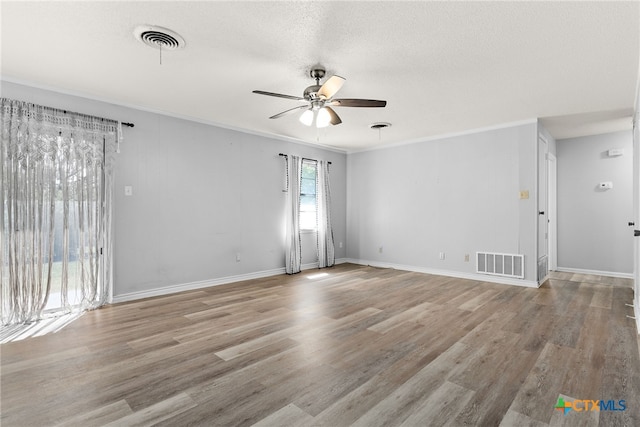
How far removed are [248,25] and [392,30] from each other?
3.57 feet

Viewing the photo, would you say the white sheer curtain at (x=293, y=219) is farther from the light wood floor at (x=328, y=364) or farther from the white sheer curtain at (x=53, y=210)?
the white sheer curtain at (x=53, y=210)

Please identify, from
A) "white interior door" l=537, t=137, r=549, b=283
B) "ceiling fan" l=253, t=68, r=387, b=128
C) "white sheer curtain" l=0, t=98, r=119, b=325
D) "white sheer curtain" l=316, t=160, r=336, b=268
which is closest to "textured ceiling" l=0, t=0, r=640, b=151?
"ceiling fan" l=253, t=68, r=387, b=128

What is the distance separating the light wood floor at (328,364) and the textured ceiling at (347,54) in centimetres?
252

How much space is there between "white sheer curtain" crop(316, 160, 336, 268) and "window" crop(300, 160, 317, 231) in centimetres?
10

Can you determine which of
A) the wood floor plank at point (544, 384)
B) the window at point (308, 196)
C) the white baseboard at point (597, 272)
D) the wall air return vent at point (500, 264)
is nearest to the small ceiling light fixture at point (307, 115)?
the wood floor plank at point (544, 384)

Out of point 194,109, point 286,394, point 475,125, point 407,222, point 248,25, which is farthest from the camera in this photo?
point 407,222

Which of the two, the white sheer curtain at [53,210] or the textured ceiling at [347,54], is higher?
the textured ceiling at [347,54]

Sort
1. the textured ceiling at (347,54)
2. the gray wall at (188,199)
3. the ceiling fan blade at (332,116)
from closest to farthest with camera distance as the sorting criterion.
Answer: the textured ceiling at (347,54) < the ceiling fan blade at (332,116) < the gray wall at (188,199)

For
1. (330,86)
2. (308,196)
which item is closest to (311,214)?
(308,196)

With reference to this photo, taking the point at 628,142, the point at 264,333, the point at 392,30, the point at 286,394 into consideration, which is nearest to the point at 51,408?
the point at 286,394

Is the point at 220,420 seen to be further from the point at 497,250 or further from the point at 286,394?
the point at 497,250

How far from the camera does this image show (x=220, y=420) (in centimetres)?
178

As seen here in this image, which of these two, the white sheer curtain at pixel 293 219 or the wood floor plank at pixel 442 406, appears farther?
the white sheer curtain at pixel 293 219

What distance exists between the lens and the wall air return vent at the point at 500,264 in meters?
5.07
